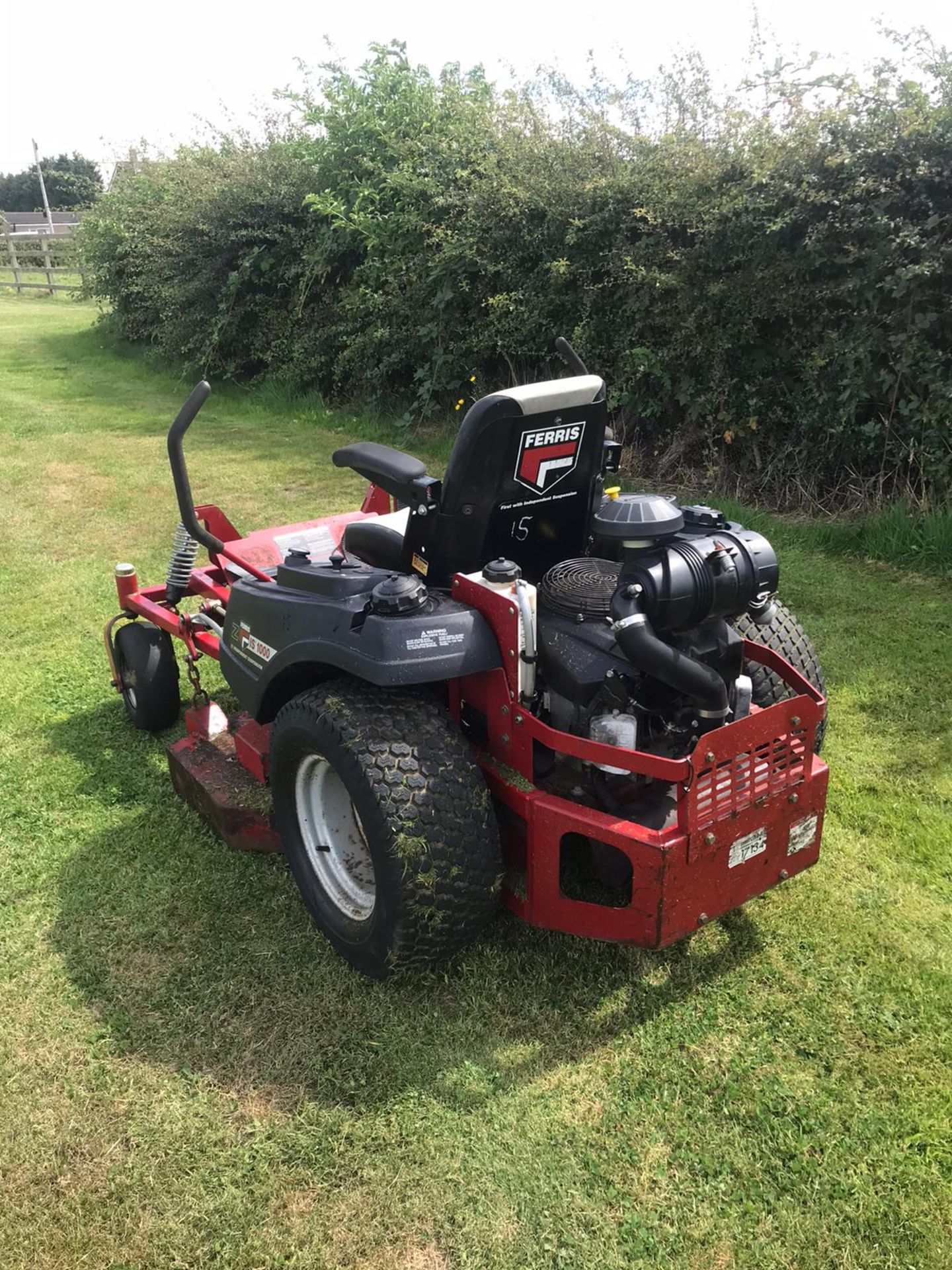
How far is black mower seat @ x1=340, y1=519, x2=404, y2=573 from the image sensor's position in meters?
3.20

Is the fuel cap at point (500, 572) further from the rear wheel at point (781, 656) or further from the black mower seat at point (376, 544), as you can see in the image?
the rear wheel at point (781, 656)

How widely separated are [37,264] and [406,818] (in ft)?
104

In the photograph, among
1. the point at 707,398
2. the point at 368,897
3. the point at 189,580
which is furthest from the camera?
the point at 707,398

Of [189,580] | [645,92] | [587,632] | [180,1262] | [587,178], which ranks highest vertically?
[645,92]

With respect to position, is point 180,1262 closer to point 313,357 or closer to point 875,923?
point 875,923

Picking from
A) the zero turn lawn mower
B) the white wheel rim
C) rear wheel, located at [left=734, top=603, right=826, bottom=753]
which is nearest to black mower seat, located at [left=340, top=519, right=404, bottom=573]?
the zero turn lawn mower

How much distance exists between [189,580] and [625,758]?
2375 millimetres

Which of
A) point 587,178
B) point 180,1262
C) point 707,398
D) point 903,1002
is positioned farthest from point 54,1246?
point 587,178

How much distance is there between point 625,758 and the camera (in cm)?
238

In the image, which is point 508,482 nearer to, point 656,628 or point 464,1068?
point 656,628

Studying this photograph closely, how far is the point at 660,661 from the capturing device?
2.33m

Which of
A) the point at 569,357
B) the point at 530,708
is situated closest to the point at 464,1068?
the point at 530,708

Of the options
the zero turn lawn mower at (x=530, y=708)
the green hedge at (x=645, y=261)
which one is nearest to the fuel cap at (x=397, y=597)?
the zero turn lawn mower at (x=530, y=708)

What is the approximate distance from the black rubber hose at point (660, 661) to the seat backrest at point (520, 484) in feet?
1.91
